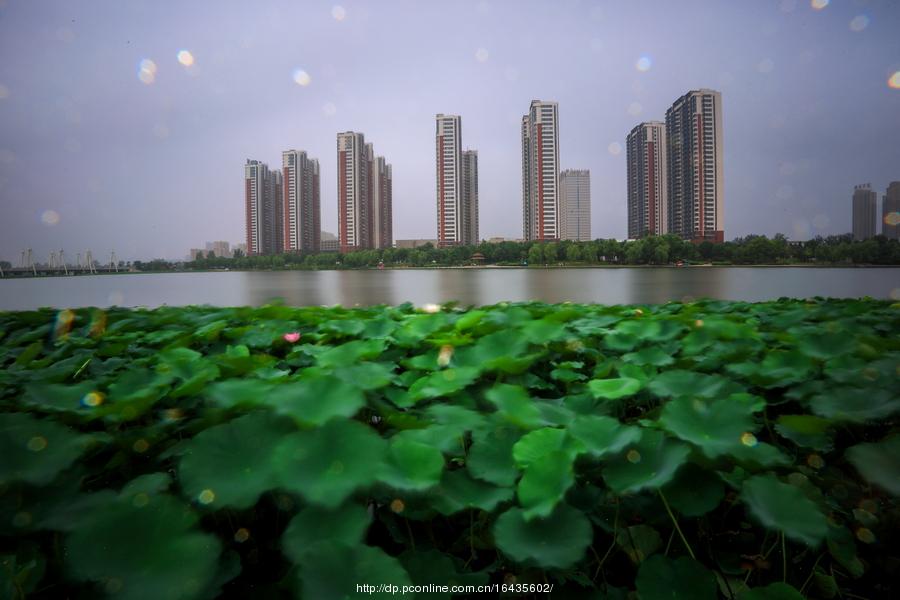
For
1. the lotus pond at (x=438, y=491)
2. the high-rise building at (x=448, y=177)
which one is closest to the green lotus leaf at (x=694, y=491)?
the lotus pond at (x=438, y=491)

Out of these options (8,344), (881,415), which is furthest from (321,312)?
(881,415)

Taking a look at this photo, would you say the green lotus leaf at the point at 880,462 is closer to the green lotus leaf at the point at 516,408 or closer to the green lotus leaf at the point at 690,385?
the green lotus leaf at the point at 690,385

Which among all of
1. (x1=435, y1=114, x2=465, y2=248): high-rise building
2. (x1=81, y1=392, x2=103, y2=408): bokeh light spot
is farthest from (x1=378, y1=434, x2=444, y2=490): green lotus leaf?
(x1=435, y1=114, x2=465, y2=248): high-rise building

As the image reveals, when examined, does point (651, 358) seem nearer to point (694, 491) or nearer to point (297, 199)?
point (694, 491)

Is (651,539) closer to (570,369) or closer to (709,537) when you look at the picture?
(709,537)

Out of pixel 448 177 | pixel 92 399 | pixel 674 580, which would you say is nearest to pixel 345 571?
pixel 674 580

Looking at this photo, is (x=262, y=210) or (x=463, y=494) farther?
(x=262, y=210)

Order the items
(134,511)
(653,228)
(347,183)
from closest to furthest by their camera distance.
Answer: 1. (134,511)
2. (653,228)
3. (347,183)
